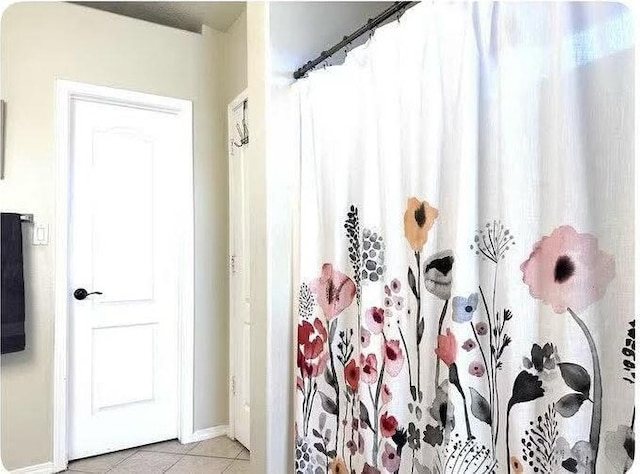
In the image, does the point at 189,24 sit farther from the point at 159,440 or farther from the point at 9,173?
the point at 159,440

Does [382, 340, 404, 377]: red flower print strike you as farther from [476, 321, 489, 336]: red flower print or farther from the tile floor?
the tile floor

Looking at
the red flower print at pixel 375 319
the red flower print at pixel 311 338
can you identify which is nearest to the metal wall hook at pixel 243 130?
A: the red flower print at pixel 311 338

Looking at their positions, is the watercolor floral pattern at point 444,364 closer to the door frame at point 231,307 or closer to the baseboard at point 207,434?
the door frame at point 231,307

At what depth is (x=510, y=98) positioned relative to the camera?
919 mm

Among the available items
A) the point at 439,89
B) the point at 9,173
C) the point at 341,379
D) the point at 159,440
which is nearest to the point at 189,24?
the point at 9,173

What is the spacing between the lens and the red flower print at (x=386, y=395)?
1213mm

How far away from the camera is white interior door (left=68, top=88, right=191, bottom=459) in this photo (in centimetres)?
242

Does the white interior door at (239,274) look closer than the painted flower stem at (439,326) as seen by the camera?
No

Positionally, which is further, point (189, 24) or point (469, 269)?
point (189, 24)

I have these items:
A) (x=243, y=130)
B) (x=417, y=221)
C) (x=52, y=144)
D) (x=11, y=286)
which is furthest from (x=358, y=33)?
(x=11, y=286)

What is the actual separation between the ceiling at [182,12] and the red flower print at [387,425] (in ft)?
7.90

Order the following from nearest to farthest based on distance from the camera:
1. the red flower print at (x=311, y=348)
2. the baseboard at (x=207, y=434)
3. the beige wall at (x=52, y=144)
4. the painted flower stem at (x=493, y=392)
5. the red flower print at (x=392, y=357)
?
the painted flower stem at (x=493, y=392) < the red flower print at (x=392, y=357) < the red flower print at (x=311, y=348) < the beige wall at (x=52, y=144) < the baseboard at (x=207, y=434)

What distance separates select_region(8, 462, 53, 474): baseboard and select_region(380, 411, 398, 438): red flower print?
2.04m

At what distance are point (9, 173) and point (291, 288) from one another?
5.55 feet
